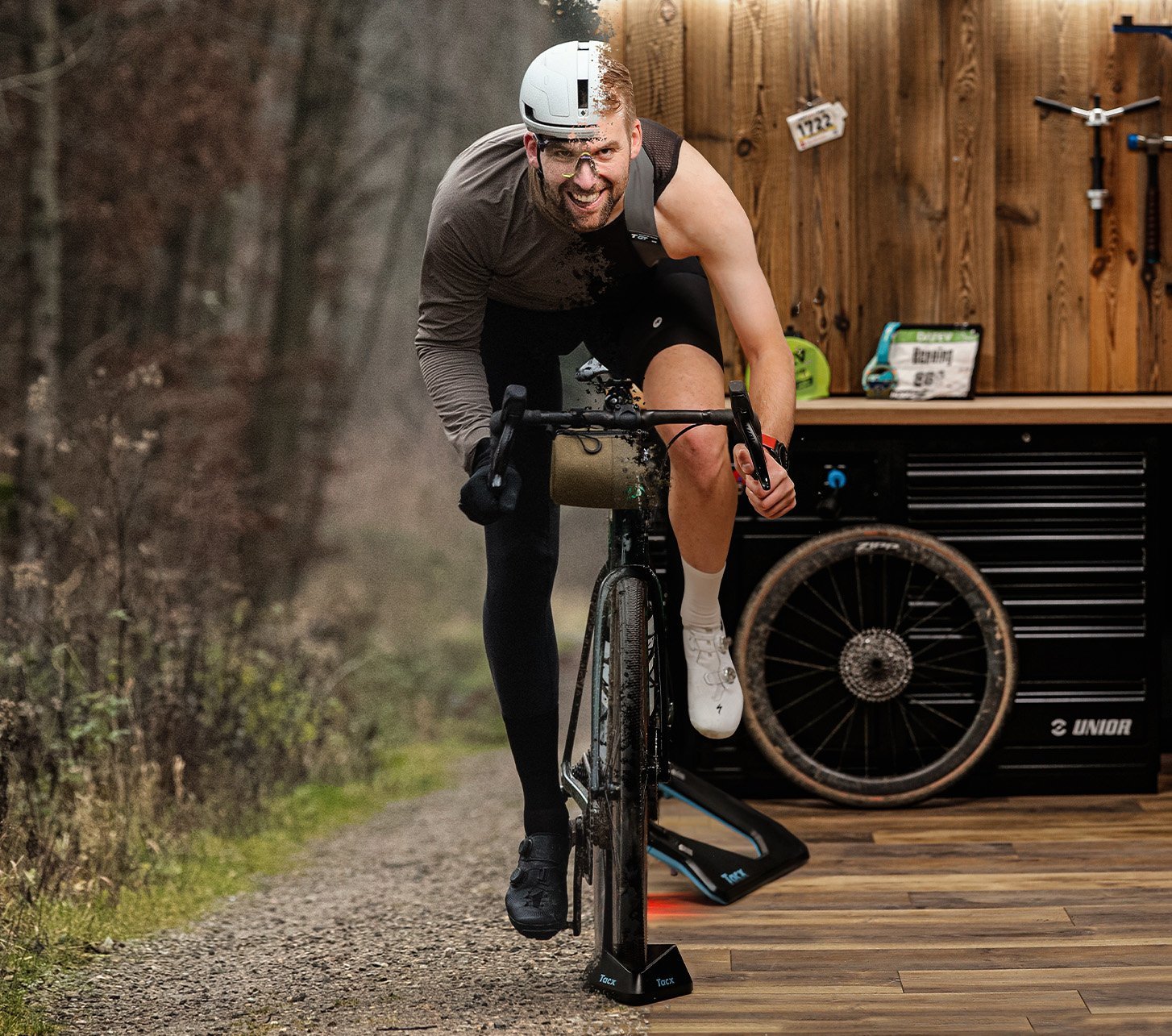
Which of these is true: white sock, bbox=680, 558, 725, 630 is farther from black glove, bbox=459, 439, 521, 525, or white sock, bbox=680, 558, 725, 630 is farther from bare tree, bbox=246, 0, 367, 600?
bare tree, bbox=246, 0, 367, 600

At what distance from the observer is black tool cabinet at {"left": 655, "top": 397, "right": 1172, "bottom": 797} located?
3684 millimetres

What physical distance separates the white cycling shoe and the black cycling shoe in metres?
0.35

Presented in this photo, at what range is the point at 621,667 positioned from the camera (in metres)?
2.51

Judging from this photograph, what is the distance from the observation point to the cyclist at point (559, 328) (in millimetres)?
2430

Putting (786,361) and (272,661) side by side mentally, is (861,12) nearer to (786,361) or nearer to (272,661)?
(786,361)

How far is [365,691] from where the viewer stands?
5.52 metres

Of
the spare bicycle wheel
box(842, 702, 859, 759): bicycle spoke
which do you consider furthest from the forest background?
box(842, 702, 859, 759): bicycle spoke

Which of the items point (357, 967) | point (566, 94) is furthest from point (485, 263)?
point (357, 967)

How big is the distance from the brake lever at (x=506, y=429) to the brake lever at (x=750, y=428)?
33 centimetres

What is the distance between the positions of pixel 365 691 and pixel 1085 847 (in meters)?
2.91

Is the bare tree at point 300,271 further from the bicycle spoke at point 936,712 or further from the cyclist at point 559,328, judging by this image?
the cyclist at point 559,328

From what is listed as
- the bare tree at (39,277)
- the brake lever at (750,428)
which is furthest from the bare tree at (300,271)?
the brake lever at (750,428)

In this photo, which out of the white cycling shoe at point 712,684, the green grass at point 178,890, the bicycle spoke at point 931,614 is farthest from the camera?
the bicycle spoke at point 931,614

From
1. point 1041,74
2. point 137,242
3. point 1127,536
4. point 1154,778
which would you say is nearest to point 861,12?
point 1041,74
